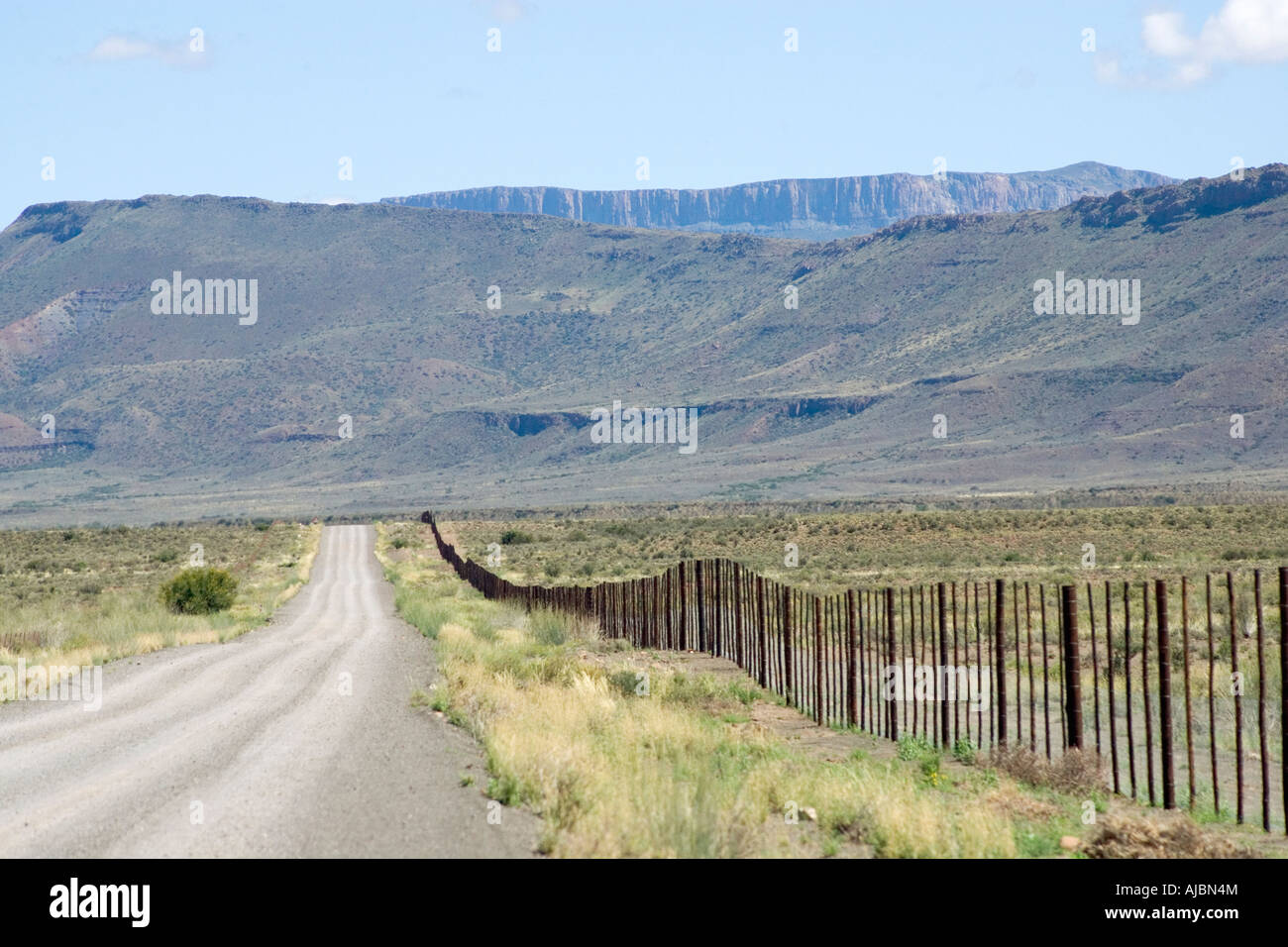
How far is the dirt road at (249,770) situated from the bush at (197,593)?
51.9ft

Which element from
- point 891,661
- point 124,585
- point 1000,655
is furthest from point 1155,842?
point 124,585

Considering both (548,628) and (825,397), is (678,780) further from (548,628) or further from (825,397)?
(825,397)

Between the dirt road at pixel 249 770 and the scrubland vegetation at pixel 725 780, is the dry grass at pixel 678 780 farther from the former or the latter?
the dirt road at pixel 249 770

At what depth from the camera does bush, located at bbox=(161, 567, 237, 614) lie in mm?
36906

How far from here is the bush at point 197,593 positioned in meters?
36.9

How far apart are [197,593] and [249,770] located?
2724 centimetres

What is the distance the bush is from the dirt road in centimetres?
1581

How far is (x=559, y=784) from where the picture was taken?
9906 mm

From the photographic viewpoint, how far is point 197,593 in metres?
37.3

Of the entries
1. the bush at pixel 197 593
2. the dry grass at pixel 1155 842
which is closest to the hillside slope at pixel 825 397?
the bush at pixel 197 593

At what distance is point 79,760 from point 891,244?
188 m

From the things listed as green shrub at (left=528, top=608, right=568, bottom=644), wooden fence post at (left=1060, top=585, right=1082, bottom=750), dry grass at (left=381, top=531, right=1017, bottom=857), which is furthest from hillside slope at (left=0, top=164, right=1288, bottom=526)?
wooden fence post at (left=1060, top=585, right=1082, bottom=750)
